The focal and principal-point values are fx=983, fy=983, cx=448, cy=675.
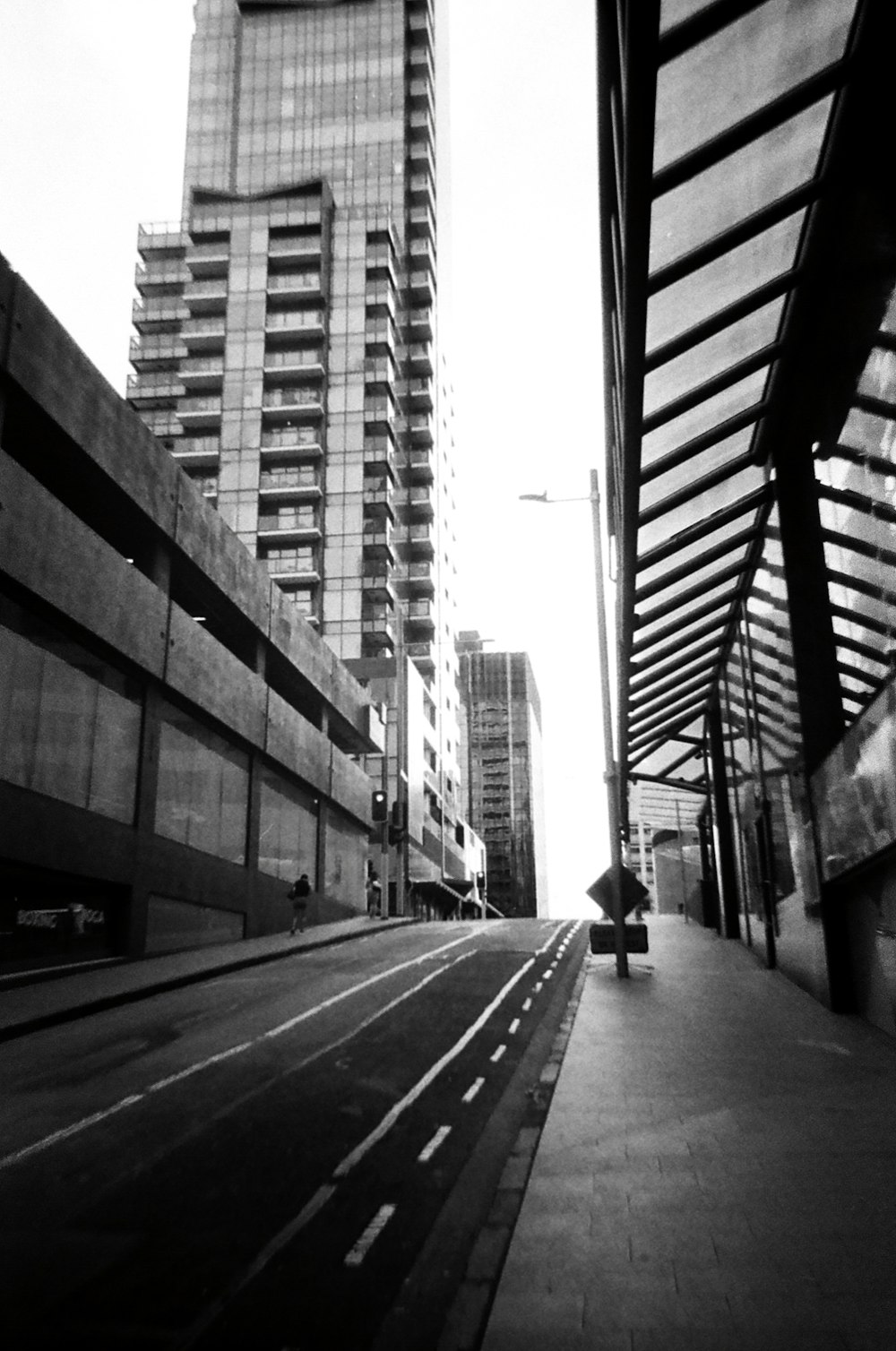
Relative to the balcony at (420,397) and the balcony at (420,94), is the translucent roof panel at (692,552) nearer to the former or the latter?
the balcony at (420,397)

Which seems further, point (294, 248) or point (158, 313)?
point (158, 313)

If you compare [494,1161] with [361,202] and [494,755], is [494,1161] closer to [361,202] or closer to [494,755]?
[361,202]

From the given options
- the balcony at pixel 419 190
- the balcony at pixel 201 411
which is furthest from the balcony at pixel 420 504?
→ the balcony at pixel 419 190

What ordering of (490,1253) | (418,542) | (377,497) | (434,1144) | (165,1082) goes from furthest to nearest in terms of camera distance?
(418,542) < (377,497) < (165,1082) < (434,1144) < (490,1253)

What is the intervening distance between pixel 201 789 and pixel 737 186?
2233 centimetres

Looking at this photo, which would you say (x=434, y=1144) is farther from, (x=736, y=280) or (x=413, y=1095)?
(x=736, y=280)

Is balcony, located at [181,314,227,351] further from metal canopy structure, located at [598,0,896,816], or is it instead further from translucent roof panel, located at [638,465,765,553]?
translucent roof panel, located at [638,465,765,553]

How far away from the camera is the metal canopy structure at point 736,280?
6.58 meters

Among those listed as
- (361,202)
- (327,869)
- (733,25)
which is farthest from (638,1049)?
(361,202)

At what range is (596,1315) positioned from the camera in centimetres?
467

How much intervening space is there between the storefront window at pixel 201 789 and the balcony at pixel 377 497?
1904 inches

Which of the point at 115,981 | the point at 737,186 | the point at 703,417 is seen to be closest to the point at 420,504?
the point at 115,981

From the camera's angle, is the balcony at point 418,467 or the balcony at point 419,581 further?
the balcony at point 418,467

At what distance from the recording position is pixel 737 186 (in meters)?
7.67
